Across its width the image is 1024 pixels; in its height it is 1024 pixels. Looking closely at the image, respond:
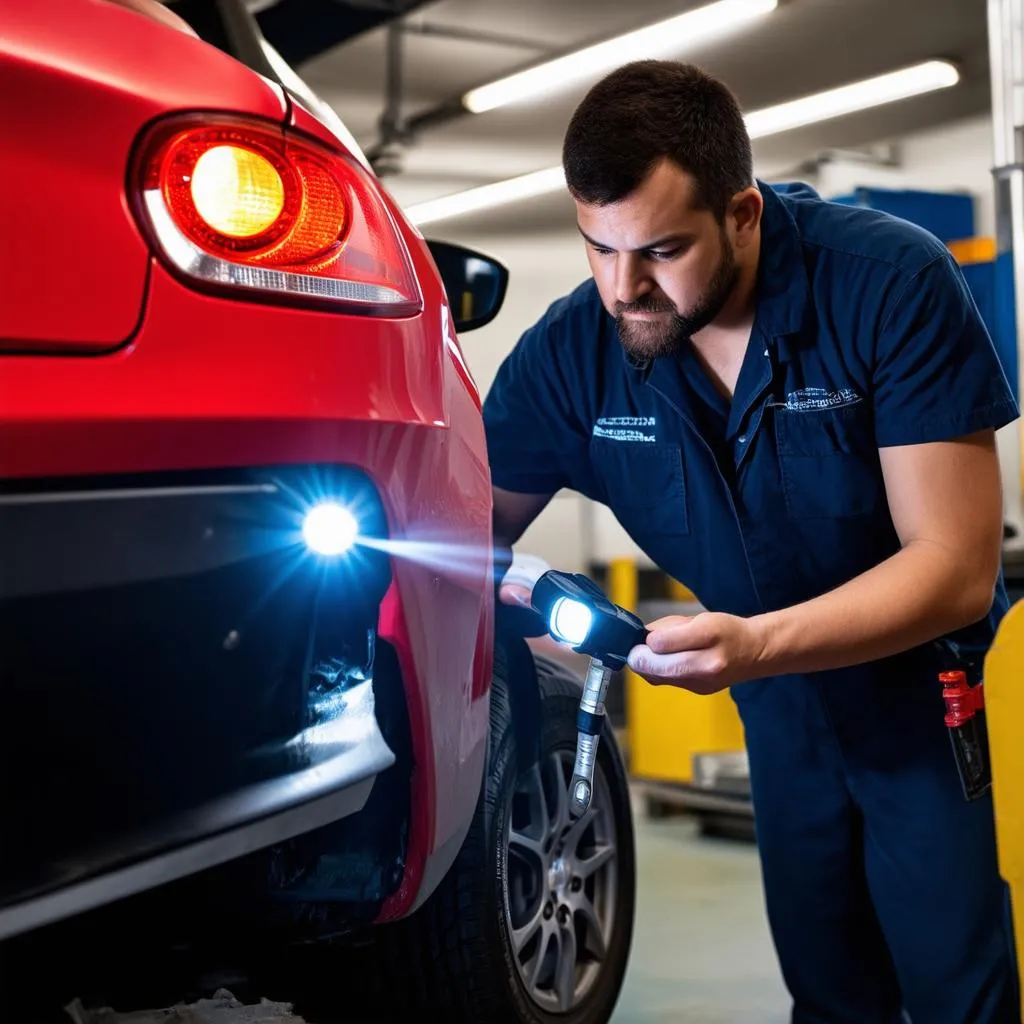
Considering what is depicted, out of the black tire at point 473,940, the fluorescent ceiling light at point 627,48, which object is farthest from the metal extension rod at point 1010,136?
the black tire at point 473,940

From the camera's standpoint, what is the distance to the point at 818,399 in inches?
69.2

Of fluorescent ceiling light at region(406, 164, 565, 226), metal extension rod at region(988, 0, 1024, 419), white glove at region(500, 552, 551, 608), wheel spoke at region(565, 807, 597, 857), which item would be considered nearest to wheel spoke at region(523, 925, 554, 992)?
wheel spoke at region(565, 807, 597, 857)

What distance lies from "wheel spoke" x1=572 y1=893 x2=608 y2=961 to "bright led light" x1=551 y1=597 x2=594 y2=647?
0.70 metres

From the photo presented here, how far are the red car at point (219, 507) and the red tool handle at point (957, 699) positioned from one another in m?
0.58

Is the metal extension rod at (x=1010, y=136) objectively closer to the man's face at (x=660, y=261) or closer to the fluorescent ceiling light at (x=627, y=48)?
the fluorescent ceiling light at (x=627, y=48)

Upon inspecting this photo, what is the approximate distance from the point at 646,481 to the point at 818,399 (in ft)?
0.89

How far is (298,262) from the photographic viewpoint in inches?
43.3

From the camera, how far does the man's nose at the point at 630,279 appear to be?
1.64 meters

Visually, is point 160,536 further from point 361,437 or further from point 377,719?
point 377,719

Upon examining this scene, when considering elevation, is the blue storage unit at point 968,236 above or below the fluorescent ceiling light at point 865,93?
below

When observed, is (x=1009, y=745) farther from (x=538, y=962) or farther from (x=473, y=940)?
(x=538, y=962)

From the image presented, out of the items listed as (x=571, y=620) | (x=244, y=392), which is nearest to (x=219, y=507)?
(x=244, y=392)

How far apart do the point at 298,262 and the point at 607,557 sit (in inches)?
260

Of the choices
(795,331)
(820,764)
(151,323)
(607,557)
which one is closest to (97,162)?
(151,323)
